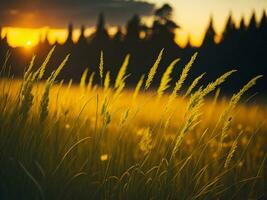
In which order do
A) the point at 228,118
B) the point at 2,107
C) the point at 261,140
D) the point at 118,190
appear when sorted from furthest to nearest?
the point at 261,140 < the point at 2,107 < the point at 118,190 < the point at 228,118

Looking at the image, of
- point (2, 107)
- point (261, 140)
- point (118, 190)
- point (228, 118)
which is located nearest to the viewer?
point (228, 118)

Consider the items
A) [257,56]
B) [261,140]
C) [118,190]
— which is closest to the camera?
[118,190]

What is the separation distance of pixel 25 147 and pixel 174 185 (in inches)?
31.5

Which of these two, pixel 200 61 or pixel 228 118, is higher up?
pixel 228 118

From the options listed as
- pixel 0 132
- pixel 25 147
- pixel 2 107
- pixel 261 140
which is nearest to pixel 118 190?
pixel 25 147

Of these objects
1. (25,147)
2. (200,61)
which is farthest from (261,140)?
(200,61)

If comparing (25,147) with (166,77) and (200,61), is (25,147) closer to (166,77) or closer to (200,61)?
(166,77)

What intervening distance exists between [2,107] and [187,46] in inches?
2012

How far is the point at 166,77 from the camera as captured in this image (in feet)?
7.20

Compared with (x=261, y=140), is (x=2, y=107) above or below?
above

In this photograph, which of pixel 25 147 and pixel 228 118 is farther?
pixel 25 147

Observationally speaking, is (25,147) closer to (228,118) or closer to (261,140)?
(228,118)

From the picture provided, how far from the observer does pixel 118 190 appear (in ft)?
7.70

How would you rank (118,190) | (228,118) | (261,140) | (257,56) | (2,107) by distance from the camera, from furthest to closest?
1. (257,56)
2. (261,140)
3. (2,107)
4. (118,190)
5. (228,118)
